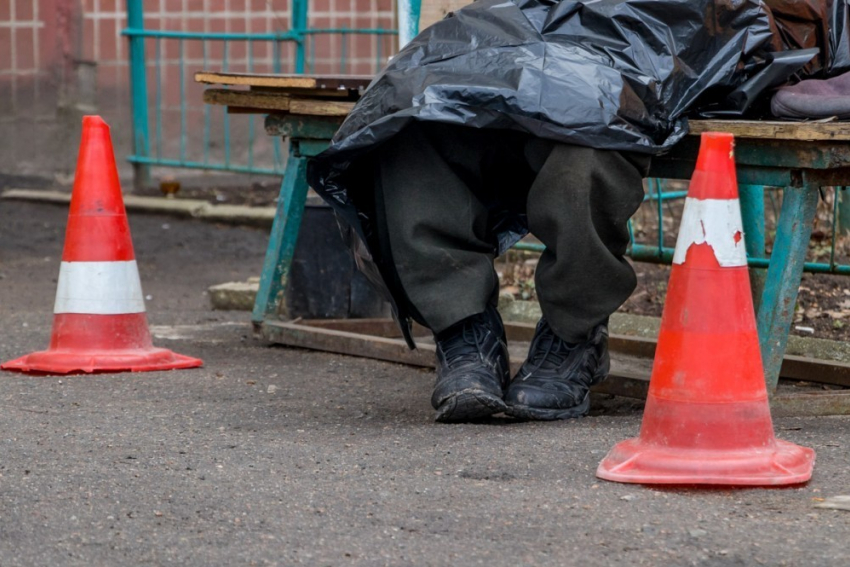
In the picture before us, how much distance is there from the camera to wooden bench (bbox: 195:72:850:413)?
2.99 m

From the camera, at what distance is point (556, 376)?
3131 millimetres

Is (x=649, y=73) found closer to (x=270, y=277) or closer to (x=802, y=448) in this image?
(x=802, y=448)

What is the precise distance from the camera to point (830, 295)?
491cm

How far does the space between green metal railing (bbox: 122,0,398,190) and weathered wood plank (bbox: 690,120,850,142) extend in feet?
18.3

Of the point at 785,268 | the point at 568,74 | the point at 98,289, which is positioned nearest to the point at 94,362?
the point at 98,289

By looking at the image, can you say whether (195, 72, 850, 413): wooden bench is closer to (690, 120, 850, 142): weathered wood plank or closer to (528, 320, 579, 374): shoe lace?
(690, 120, 850, 142): weathered wood plank

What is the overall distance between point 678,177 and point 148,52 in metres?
6.70

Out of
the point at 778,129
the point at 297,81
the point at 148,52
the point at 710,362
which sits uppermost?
the point at 148,52

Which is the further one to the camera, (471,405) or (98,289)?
(98,289)

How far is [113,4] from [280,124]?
6096 millimetres

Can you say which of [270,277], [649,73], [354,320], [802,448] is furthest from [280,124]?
[802,448]

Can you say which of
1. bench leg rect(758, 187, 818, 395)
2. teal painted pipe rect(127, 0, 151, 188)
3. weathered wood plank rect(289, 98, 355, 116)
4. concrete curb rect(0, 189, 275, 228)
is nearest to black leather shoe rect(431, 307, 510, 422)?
bench leg rect(758, 187, 818, 395)

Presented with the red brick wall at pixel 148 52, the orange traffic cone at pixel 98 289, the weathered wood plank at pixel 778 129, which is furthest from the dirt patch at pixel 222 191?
the weathered wood plank at pixel 778 129

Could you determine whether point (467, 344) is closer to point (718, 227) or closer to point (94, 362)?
point (718, 227)
